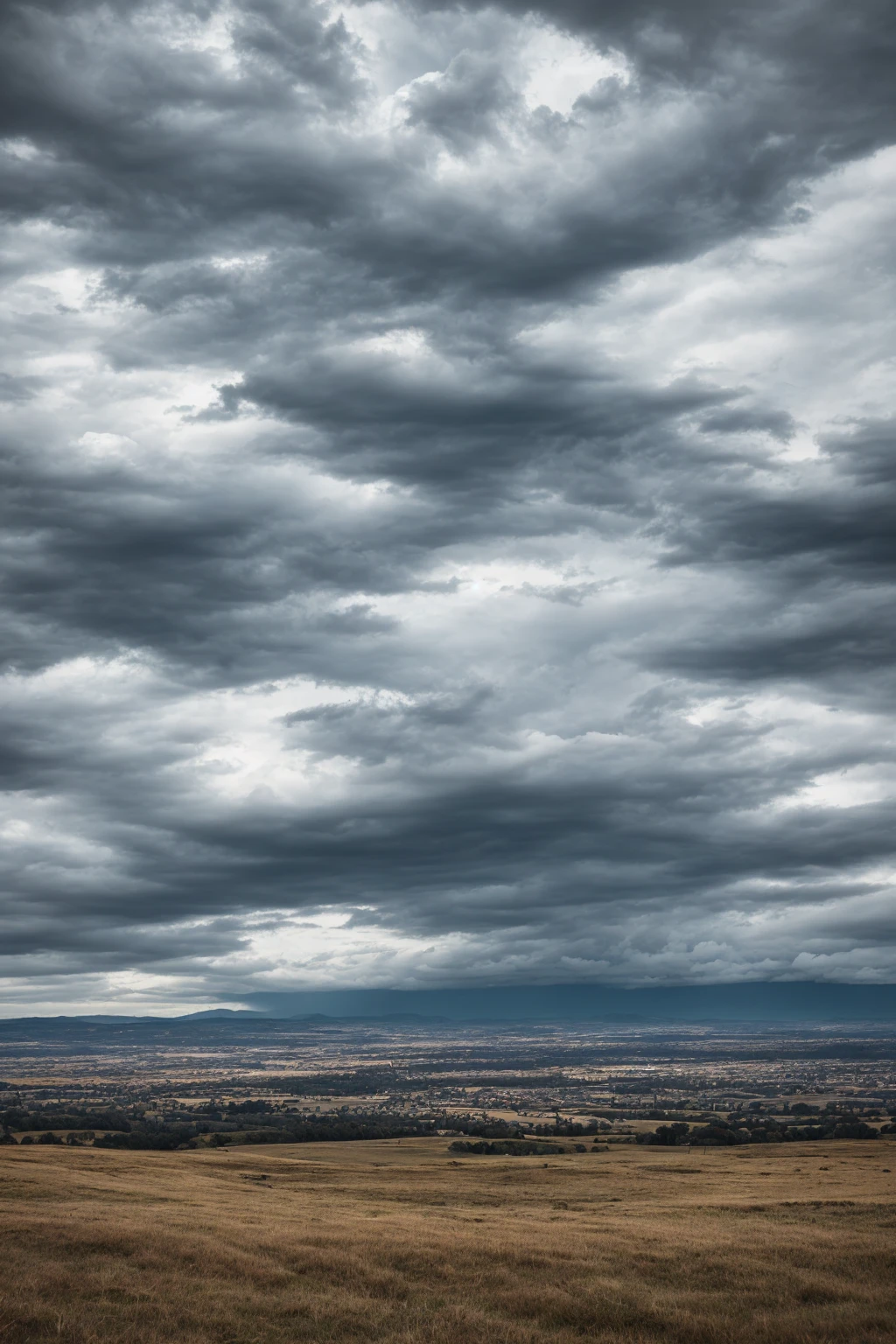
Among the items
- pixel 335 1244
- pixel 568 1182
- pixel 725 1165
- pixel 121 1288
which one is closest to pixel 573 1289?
pixel 335 1244

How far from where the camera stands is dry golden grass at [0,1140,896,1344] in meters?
29.5

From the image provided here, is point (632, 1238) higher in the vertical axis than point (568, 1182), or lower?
higher

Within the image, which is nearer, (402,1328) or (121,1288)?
(402,1328)

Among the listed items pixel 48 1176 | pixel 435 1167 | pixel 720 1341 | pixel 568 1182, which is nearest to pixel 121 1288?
pixel 720 1341

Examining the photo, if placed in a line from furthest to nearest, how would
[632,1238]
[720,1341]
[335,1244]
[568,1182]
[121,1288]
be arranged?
[568,1182]
[632,1238]
[335,1244]
[121,1288]
[720,1341]

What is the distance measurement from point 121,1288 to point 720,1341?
57.2 ft

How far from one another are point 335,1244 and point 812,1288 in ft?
56.0

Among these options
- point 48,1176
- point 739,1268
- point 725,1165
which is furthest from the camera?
point 725,1165

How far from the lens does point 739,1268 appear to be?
36438mm

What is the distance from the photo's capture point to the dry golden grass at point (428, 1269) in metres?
29.5

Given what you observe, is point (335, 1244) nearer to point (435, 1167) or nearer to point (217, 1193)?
point (217, 1193)

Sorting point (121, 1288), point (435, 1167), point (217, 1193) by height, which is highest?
point (121, 1288)

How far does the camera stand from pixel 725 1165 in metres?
107

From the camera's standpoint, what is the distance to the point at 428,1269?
1437 inches
